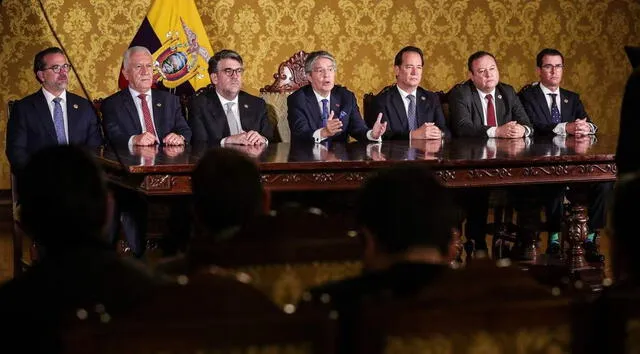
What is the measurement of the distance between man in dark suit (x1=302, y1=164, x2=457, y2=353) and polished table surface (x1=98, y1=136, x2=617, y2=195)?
242cm

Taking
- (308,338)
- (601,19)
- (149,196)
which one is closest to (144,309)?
(308,338)

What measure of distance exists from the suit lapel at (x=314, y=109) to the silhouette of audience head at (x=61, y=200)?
4384 millimetres

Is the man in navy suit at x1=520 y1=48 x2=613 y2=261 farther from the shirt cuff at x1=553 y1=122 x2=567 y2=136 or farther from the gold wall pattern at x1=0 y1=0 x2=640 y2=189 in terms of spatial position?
the gold wall pattern at x1=0 y1=0 x2=640 y2=189

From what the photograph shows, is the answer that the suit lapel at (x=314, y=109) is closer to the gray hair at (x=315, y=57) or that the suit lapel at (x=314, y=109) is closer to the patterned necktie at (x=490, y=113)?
the gray hair at (x=315, y=57)

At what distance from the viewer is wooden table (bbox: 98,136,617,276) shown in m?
4.49

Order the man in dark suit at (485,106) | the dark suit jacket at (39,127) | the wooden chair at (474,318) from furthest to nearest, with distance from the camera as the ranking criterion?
the man in dark suit at (485,106), the dark suit jacket at (39,127), the wooden chair at (474,318)

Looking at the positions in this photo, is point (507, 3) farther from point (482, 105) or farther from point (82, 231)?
point (82, 231)

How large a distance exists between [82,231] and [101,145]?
157 inches

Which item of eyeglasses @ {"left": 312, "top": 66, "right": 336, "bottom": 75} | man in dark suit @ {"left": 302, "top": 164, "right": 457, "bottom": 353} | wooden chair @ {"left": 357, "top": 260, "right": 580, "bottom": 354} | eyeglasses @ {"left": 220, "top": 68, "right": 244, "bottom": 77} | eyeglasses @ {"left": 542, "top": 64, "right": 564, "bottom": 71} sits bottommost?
wooden chair @ {"left": 357, "top": 260, "right": 580, "bottom": 354}

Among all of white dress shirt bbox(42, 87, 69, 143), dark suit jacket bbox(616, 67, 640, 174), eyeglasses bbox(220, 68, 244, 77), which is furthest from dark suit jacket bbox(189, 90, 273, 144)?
dark suit jacket bbox(616, 67, 640, 174)

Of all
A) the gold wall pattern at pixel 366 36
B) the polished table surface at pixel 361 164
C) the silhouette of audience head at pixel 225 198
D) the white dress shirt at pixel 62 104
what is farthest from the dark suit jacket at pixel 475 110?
the silhouette of audience head at pixel 225 198

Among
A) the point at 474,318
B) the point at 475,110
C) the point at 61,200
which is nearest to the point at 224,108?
the point at 475,110

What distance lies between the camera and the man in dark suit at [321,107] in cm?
629

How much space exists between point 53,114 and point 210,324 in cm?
451
